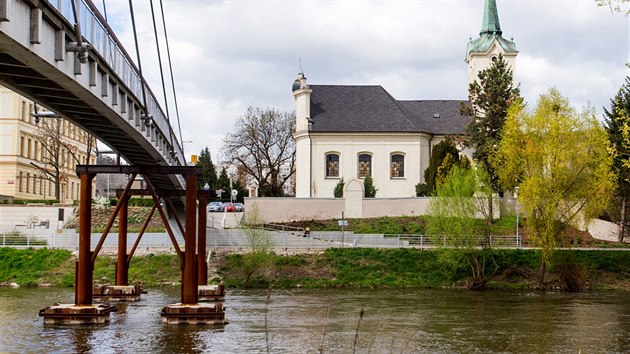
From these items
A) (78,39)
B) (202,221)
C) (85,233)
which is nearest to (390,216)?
(202,221)

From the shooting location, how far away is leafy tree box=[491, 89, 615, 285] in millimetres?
49562

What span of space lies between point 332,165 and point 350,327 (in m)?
48.0

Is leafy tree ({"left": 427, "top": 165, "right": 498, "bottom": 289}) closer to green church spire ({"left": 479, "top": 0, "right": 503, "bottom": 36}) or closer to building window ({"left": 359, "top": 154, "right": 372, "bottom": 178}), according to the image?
building window ({"left": 359, "top": 154, "right": 372, "bottom": 178})

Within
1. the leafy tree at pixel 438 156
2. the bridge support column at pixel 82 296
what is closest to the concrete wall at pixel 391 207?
the leafy tree at pixel 438 156

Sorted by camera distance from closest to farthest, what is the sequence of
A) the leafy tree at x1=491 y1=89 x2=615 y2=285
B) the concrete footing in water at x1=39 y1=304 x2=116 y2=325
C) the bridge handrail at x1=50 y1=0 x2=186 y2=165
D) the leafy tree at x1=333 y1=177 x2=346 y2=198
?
1. the bridge handrail at x1=50 y1=0 x2=186 y2=165
2. the concrete footing in water at x1=39 y1=304 x2=116 y2=325
3. the leafy tree at x1=491 y1=89 x2=615 y2=285
4. the leafy tree at x1=333 y1=177 x2=346 y2=198

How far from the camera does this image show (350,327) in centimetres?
2969

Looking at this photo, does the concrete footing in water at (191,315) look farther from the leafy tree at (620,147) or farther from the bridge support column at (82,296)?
the leafy tree at (620,147)

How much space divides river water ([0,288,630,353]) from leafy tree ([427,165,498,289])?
7.38 m

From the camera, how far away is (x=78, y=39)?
17.9 meters

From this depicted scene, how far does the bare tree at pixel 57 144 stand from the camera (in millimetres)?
71500

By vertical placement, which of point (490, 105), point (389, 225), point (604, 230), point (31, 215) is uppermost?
point (490, 105)

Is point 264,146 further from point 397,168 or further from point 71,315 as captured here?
point 71,315

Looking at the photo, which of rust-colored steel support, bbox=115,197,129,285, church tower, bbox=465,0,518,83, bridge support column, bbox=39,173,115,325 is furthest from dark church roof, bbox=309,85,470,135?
bridge support column, bbox=39,173,115,325

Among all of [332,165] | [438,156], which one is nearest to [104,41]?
[438,156]
